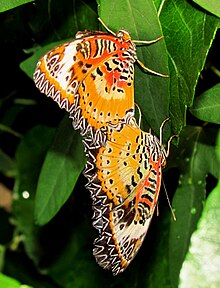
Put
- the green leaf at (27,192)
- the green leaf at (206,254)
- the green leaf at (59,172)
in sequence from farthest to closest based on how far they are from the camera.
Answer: the green leaf at (27,192) < the green leaf at (59,172) < the green leaf at (206,254)

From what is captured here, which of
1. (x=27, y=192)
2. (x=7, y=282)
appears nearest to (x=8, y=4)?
(x=7, y=282)

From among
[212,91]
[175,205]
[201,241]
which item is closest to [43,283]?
[175,205]

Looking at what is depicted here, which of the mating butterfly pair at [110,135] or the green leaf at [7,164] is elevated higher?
the mating butterfly pair at [110,135]

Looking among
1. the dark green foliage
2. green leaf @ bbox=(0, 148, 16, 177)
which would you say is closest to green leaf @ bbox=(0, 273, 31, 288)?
the dark green foliage

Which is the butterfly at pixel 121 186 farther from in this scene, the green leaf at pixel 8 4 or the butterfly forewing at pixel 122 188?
the green leaf at pixel 8 4

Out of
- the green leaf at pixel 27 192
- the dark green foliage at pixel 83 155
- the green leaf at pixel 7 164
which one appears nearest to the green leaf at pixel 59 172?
the dark green foliage at pixel 83 155

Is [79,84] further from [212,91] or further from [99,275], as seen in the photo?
[99,275]

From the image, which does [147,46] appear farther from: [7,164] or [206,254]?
[7,164]
